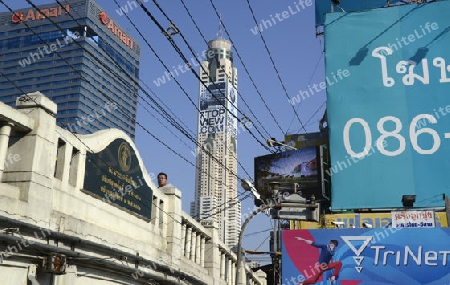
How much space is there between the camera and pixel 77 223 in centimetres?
1720

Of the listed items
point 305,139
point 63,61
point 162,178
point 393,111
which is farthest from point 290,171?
point 63,61

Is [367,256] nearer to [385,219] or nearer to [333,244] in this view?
[333,244]

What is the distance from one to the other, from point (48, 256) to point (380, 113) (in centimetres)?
1046

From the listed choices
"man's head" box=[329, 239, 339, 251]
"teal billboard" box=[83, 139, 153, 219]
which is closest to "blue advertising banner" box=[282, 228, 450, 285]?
"man's head" box=[329, 239, 339, 251]

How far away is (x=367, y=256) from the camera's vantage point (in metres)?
8.99

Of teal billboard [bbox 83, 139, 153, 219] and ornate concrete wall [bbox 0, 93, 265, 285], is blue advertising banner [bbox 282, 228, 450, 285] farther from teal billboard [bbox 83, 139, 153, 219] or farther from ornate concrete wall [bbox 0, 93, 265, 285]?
teal billboard [bbox 83, 139, 153, 219]

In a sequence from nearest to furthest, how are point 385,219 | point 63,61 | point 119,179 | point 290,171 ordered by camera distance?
point 385,219
point 119,179
point 290,171
point 63,61

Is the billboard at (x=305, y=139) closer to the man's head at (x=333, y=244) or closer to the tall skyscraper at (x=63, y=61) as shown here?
the man's head at (x=333, y=244)

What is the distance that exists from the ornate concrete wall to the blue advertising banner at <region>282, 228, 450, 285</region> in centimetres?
800

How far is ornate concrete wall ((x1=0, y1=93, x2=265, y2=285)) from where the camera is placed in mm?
14414

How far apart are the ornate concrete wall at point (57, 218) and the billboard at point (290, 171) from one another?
6.39m

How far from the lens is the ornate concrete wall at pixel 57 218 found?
47.3ft

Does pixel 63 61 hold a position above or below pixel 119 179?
above

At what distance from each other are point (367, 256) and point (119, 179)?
45.1 feet
